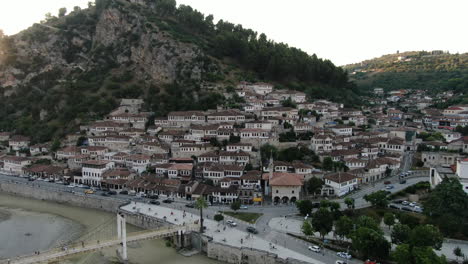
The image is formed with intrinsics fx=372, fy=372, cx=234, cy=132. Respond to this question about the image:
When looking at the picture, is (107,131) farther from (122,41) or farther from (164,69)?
(122,41)

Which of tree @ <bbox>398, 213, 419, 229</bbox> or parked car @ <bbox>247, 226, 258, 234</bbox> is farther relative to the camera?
parked car @ <bbox>247, 226, 258, 234</bbox>

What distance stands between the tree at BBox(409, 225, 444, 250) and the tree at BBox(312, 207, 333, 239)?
213 inches

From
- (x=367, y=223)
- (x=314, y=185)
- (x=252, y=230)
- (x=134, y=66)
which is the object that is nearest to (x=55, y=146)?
(x=134, y=66)

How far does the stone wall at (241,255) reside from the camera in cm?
2398

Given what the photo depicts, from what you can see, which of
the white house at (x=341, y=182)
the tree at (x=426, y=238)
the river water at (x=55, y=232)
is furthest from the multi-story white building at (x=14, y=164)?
the tree at (x=426, y=238)

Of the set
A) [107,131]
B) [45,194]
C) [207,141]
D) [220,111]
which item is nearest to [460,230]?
[207,141]

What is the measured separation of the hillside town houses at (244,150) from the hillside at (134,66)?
465 centimetres

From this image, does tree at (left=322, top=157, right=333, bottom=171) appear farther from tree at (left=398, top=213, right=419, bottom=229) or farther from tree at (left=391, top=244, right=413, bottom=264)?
tree at (left=391, top=244, right=413, bottom=264)

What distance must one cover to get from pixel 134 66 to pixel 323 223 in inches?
2207

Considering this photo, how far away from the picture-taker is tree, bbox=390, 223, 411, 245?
2409 cm

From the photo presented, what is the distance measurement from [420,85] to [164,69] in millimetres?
67520

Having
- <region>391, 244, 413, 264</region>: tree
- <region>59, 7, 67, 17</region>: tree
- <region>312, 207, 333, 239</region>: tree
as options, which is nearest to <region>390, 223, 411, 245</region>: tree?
<region>391, 244, 413, 264</region>: tree

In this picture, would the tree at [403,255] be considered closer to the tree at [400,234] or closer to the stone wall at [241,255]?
the tree at [400,234]

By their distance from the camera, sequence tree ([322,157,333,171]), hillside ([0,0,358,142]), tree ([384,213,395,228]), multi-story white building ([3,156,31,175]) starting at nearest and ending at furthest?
tree ([384,213,395,228]) < tree ([322,157,333,171]) < multi-story white building ([3,156,31,175]) < hillside ([0,0,358,142])
